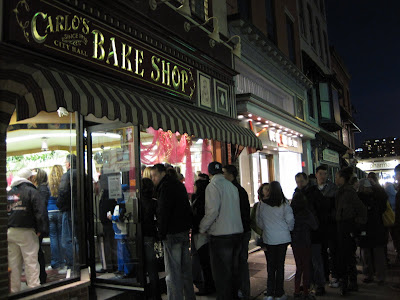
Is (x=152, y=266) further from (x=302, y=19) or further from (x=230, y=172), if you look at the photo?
(x=302, y=19)

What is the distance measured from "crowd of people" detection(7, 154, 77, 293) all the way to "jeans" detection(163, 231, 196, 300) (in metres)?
1.40

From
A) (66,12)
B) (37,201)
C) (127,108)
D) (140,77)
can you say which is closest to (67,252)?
(37,201)

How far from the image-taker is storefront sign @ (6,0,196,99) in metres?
4.02

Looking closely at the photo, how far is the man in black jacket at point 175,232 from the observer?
476cm

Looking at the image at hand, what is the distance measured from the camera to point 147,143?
7777 mm

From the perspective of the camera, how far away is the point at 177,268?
15.9ft

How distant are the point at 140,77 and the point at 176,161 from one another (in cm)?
280

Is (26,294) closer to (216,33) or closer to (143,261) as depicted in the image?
(143,261)

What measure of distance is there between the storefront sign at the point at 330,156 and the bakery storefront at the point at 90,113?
40.7ft

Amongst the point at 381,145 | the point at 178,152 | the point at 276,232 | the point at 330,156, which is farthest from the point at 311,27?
the point at 381,145

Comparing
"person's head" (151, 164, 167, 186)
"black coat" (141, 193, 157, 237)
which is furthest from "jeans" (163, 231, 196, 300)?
"person's head" (151, 164, 167, 186)

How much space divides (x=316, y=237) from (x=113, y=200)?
3.31 m

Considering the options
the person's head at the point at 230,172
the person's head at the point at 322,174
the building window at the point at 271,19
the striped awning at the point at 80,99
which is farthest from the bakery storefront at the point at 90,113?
the building window at the point at 271,19

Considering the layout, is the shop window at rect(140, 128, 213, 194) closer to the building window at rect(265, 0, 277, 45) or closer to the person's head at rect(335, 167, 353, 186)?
the person's head at rect(335, 167, 353, 186)
